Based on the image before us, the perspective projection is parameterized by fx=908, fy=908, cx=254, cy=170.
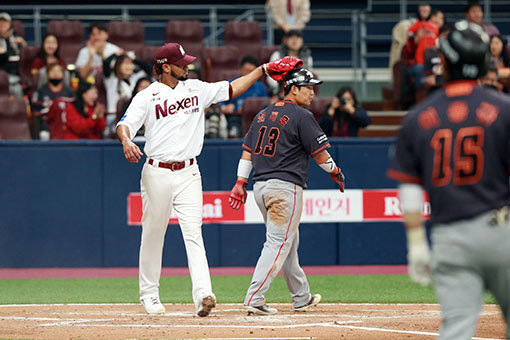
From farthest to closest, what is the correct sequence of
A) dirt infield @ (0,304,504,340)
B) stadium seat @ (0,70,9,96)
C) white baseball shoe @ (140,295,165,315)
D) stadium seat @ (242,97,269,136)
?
stadium seat @ (0,70,9,96), stadium seat @ (242,97,269,136), white baseball shoe @ (140,295,165,315), dirt infield @ (0,304,504,340)

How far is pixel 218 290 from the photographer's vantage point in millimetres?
9703

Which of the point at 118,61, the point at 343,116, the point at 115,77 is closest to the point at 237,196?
the point at 343,116

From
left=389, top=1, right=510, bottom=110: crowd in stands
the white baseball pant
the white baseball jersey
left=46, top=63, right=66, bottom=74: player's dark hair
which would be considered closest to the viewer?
the white baseball pant

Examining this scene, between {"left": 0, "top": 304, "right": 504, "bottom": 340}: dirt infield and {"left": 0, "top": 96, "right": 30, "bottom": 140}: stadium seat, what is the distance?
5.13m

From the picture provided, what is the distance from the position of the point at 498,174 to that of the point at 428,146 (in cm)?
34

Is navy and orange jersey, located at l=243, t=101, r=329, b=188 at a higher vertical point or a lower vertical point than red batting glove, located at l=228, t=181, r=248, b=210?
higher

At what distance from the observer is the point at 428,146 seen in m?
4.09

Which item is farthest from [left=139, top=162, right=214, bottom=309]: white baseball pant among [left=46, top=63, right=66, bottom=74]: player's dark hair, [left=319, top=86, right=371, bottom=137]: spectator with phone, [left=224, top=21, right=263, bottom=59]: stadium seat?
[left=224, top=21, right=263, bottom=59]: stadium seat

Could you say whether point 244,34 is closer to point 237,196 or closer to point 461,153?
point 237,196

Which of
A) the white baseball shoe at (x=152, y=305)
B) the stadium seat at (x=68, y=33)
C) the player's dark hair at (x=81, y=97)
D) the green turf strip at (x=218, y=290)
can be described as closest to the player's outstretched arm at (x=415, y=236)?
the white baseball shoe at (x=152, y=305)

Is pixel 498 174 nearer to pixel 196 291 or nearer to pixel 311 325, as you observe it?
pixel 311 325

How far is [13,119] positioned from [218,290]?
16.4 ft

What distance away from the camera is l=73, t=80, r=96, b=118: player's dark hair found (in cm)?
1206

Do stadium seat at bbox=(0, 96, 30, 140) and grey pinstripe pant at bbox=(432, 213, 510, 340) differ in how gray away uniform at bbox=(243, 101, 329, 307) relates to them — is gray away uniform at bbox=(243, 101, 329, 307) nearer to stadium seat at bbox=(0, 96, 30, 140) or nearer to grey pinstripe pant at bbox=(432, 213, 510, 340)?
grey pinstripe pant at bbox=(432, 213, 510, 340)
